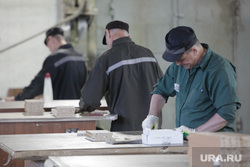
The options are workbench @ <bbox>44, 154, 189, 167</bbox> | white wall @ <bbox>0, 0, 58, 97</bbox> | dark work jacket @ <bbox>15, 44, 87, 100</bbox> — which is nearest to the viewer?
workbench @ <bbox>44, 154, 189, 167</bbox>

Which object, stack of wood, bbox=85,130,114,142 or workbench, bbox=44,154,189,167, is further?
stack of wood, bbox=85,130,114,142

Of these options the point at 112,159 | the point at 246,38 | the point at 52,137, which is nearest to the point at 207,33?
the point at 246,38

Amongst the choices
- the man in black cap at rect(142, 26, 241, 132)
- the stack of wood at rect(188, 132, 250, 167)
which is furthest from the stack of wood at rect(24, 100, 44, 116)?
the stack of wood at rect(188, 132, 250, 167)

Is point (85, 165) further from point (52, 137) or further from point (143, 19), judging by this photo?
point (143, 19)

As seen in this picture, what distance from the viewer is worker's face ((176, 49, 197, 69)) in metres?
3.65

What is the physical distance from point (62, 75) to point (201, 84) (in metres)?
3.27

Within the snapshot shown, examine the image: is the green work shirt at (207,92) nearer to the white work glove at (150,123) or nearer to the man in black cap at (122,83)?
the white work glove at (150,123)

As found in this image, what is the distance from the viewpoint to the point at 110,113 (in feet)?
16.3

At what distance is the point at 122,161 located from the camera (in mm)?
2871

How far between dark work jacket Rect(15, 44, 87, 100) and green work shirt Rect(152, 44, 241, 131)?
2.93 meters

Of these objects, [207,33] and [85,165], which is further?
[207,33]

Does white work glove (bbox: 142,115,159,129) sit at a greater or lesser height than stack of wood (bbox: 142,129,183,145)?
lesser

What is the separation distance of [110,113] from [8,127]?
2.92 feet

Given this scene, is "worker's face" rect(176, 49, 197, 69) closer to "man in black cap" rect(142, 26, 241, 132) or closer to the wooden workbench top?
"man in black cap" rect(142, 26, 241, 132)
